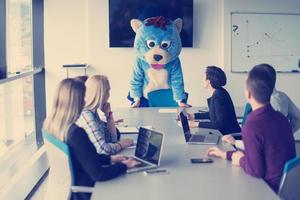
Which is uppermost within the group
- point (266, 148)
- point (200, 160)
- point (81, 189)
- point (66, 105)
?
point (66, 105)

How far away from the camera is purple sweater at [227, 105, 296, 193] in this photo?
8.03 feet

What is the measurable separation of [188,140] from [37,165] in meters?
2.46

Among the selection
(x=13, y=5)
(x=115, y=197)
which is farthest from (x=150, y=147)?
(x=13, y=5)

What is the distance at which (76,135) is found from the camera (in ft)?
8.04

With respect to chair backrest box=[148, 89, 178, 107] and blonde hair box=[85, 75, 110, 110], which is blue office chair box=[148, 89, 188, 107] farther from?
blonde hair box=[85, 75, 110, 110]

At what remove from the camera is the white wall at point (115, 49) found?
643cm

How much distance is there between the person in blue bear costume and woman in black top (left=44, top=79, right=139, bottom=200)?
9.05 ft

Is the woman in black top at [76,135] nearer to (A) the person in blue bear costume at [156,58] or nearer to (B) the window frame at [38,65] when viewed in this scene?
(A) the person in blue bear costume at [156,58]

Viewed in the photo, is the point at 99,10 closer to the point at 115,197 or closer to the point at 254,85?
the point at 254,85

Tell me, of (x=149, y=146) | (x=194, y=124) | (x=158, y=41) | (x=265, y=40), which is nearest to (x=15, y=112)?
(x=158, y=41)

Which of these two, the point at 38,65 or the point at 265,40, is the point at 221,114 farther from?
the point at 38,65

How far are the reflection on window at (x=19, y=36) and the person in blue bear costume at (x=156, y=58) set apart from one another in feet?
4.50

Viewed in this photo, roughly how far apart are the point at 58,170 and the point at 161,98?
3048 millimetres

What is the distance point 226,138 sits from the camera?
334cm
